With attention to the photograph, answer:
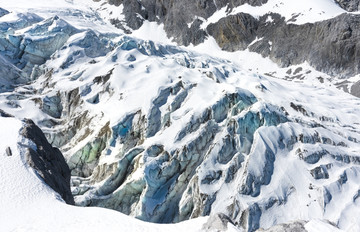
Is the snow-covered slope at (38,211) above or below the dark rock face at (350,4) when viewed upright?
above

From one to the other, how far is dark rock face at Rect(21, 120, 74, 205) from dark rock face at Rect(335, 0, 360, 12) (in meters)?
104

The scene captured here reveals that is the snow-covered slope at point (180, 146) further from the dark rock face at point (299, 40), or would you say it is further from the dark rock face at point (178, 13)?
the dark rock face at point (178, 13)

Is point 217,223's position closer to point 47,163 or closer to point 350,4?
point 47,163

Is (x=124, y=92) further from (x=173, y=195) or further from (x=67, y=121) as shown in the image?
(x=173, y=195)

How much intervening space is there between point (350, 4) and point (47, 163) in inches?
4256

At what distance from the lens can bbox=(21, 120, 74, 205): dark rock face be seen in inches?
652

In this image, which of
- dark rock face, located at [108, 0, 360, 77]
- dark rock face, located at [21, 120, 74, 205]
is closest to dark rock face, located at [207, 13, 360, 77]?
dark rock face, located at [108, 0, 360, 77]

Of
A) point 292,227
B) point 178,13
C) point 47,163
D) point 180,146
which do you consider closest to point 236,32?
point 178,13

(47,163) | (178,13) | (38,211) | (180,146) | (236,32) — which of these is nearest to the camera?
(38,211)

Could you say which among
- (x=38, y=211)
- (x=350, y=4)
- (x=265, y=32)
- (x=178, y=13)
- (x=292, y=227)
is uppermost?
(x=292, y=227)

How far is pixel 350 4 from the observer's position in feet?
339

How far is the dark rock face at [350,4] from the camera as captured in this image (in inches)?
4001

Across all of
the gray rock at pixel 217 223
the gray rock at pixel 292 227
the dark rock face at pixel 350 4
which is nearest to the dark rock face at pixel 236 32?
the dark rock face at pixel 350 4

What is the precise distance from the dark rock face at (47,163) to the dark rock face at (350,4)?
10351 centimetres
